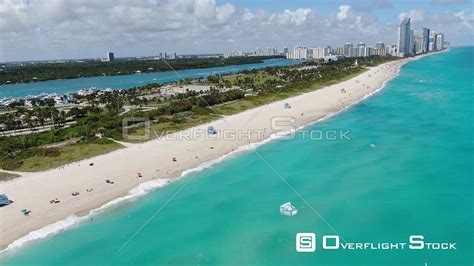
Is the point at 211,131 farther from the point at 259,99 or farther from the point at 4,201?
the point at 259,99

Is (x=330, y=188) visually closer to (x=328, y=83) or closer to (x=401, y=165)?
(x=401, y=165)

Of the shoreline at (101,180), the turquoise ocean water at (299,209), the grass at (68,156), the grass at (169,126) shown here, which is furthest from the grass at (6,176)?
the grass at (169,126)

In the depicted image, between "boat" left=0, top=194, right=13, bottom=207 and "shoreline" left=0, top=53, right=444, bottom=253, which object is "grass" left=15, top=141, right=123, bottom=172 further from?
"boat" left=0, top=194, right=13, bottom=207

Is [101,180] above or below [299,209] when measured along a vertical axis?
above

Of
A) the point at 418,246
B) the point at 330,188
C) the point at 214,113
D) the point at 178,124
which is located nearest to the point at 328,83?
the point at 214,113

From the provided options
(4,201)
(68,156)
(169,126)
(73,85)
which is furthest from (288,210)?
(73,85)

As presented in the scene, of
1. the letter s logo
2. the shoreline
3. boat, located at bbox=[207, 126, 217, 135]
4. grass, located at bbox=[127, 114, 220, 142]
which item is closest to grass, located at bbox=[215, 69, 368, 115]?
grass, located at bbox=[127, 114, 220, 142]

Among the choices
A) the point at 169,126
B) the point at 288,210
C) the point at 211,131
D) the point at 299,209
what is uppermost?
the point at 169,126
